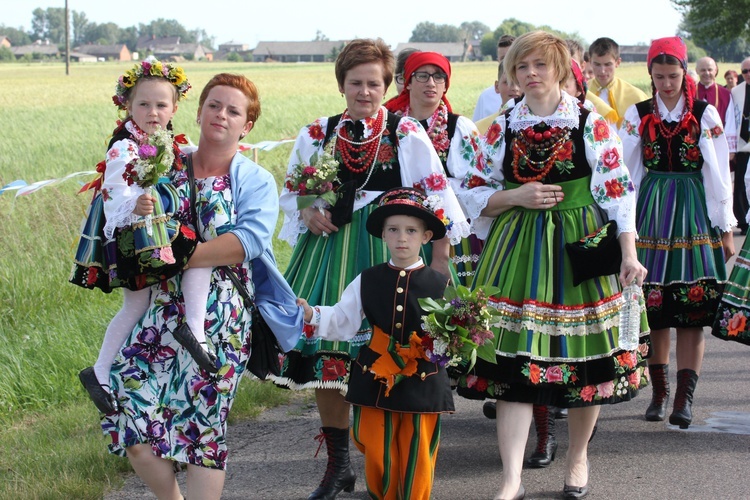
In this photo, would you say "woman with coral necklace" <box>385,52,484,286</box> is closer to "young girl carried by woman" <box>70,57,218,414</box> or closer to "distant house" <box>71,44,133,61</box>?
"young girl carried by woman" <box>70,57,218,414</box>

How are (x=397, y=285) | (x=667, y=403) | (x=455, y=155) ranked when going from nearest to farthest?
(x=397, y=285), (x=455, y=155), (x=667, y=403)

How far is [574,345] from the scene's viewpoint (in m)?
4.46

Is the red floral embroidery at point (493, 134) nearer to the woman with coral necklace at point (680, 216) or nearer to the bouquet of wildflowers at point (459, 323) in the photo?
the bouquet of wildflowers at point (459, 323)

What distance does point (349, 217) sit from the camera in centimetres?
477

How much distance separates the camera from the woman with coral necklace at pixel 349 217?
4621 mm

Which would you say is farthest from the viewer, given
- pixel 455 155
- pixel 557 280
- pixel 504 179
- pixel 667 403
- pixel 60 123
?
pixel 60 123

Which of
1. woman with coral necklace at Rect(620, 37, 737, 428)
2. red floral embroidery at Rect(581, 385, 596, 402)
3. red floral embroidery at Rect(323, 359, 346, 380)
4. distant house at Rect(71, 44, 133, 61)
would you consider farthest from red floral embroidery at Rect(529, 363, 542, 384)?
distant house at Rect(71, 44, 133, 61)

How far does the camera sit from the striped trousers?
13.5ft

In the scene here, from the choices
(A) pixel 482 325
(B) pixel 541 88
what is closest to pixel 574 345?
(A) pixel 482 325

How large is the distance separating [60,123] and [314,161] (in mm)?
17631

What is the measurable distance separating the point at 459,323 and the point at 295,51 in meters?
134

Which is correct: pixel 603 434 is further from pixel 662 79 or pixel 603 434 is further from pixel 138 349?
pixel 138 349

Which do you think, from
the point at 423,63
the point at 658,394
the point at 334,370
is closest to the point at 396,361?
the point at 334,370

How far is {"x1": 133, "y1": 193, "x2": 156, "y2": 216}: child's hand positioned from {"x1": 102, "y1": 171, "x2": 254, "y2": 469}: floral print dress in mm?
296
